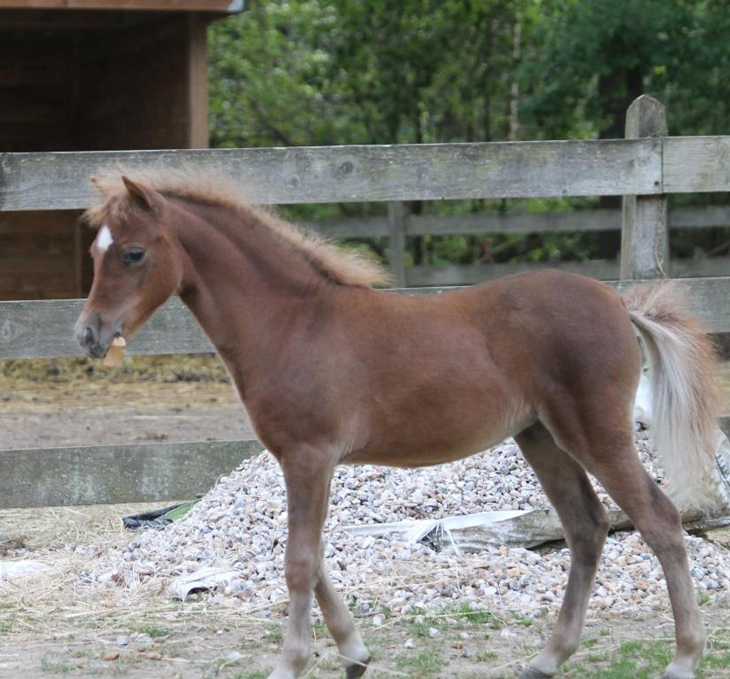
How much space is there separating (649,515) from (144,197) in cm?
196

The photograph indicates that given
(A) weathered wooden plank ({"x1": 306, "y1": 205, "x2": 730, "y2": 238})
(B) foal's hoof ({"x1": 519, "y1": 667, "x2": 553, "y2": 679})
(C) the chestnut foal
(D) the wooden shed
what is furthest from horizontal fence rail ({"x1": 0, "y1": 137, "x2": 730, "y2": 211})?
(A) weathered wooden plank ({"x1": 306, "y1": 205, "x2": 730, "y2": 238})

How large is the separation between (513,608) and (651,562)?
758 mm

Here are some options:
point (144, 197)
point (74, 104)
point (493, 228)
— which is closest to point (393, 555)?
point (144, 197)

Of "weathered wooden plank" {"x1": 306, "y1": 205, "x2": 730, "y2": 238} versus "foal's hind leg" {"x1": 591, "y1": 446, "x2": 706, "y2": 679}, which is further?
"weathered wooden plank" {"x1": 306, "y1": 205, "x2": 730, "y2": 238}

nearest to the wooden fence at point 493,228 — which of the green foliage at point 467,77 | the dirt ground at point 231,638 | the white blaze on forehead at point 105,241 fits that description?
the green foliage at point 467,77

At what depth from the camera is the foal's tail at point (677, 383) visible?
4070mm

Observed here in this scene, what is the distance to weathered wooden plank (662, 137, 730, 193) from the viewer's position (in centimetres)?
599

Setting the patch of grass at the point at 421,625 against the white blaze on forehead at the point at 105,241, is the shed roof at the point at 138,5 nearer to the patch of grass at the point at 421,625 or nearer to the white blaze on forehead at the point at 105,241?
the white blaze on forehead at the point at 105,241

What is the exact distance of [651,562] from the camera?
5.07 meters

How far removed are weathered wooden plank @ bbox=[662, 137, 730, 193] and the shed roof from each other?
5.23 m

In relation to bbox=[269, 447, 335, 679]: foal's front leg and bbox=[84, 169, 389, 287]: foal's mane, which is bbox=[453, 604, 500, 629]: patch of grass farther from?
bbox=[84, 169, 389, 287]: foal's mane

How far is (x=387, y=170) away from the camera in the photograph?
19.4ft

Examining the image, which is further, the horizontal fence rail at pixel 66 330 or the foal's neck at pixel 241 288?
the horizontal fence rail at pixel 66 330

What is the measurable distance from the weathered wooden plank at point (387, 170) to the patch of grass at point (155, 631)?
2.16 m
